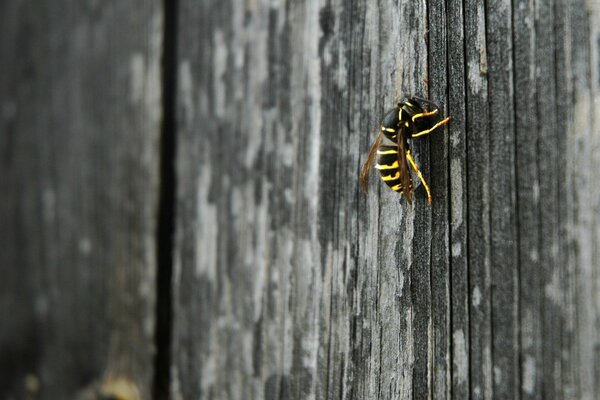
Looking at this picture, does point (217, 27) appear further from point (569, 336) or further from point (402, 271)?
point (569, 336)

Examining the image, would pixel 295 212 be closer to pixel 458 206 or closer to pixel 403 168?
pixel 403 168

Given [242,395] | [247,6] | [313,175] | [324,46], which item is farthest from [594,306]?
[247,6]

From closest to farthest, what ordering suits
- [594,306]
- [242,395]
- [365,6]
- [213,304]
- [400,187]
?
[594,306] → [400,187] → [365,6] → [242,395] → [213,304]

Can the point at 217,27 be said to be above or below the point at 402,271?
above

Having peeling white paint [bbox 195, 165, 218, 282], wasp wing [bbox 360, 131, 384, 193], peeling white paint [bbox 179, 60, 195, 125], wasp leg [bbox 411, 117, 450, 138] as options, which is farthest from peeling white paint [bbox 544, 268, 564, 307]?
peeling white paint [bbox 179, 60, 195, 125]

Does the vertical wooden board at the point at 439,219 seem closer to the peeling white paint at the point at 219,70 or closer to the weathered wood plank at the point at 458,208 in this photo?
the weathered wood plank at the point at 458,208

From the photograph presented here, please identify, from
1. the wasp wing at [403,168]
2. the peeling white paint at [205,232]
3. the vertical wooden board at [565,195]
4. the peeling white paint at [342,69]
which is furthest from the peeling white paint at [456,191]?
the peeling white paint at [205,232]
